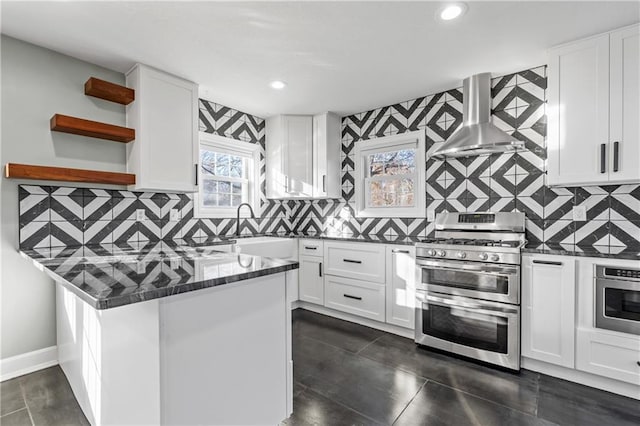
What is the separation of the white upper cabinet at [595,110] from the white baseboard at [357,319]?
6.04 ft

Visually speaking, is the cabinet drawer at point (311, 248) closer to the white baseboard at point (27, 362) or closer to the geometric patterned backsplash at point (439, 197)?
the geometric patterned backsplash at point (439, 197)

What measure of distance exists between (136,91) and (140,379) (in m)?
2.44

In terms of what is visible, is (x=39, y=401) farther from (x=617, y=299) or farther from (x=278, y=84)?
(x=617, y=299)

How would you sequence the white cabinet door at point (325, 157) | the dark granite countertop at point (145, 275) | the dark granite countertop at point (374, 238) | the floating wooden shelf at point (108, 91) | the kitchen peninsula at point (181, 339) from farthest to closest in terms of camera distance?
the white cabinet door at point (325, 157), the dark granite countertop at point (374, 238), the floating wooden shelf at point (108, 91), the kitchen peninsula at point (181, 339), the dark granite countertop at point (145, 275)

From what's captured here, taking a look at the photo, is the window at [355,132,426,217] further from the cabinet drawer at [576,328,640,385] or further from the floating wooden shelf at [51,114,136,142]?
the floating wooden shelf at [51,114,136,142]

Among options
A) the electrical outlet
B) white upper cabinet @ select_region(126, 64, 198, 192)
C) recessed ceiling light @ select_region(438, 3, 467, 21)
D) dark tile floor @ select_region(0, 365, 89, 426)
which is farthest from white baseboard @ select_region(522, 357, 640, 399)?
white upper cabinet @ select_region(126, 64, 198, 192)

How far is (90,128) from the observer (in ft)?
7.95

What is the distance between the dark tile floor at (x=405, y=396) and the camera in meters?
1.80

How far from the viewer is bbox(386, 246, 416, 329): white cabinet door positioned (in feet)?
A: 9.78

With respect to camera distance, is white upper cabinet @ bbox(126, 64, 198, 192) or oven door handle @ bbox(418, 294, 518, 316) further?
white upper cabinet @ bbox(126, 64, 198, 192)

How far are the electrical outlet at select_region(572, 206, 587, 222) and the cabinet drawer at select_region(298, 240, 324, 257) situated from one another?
94.4 inches

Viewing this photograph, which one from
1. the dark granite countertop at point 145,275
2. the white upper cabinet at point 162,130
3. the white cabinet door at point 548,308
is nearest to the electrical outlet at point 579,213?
the white cabinet door at point 548,308

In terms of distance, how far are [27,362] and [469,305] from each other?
3.43 m

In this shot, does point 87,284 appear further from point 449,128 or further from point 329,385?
point 449,128
